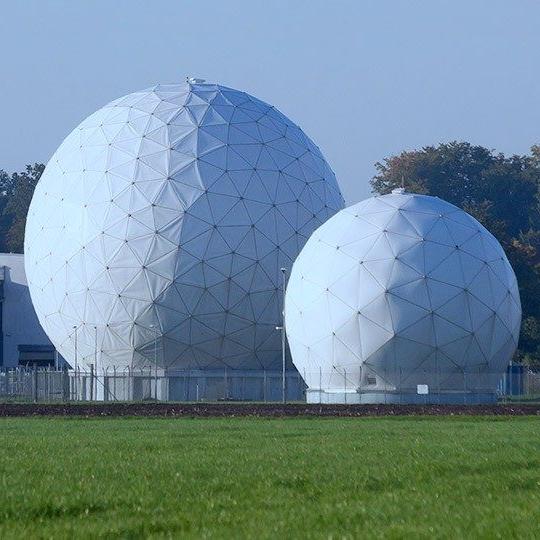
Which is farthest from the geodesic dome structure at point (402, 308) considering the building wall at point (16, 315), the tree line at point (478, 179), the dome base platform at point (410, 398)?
the tree line at point (478, 179)

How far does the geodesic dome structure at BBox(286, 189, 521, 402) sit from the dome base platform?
6 cm

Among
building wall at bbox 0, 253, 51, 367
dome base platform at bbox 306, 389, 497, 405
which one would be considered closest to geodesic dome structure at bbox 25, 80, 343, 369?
dome base platform at bbox 306, 389, 497, 405

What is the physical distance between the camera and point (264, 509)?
12.1 m

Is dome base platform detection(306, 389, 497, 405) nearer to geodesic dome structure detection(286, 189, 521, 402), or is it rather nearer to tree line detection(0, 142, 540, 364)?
geodesic dome structure detection(286, 189, 521, 402)

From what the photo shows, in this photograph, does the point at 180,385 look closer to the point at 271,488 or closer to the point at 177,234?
the point at 177,234

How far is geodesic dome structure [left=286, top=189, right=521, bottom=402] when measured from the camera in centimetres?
5519

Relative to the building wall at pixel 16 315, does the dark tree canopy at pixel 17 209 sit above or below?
above

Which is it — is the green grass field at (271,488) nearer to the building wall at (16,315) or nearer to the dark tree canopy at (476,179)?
the building wall at (16,315)

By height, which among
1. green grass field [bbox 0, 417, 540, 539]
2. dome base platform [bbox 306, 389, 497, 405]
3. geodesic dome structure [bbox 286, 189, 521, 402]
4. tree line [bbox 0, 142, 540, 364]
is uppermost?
tree line [bbox 0, 142, 540, 364]

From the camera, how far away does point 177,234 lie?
64.0 metres

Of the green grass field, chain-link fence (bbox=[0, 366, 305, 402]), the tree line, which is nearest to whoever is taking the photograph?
the green grass field

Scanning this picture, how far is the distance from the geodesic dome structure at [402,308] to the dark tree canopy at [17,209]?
2636 inches

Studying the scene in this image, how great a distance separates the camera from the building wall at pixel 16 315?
90.4m

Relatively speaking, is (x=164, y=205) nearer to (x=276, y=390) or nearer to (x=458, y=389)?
(x=276, y=390)
